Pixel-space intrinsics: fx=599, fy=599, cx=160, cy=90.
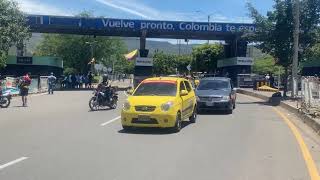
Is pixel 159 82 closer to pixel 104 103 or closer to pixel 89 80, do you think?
pixel 104 103

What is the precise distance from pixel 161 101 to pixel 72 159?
5849 millimetres

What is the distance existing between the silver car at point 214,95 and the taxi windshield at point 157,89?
20.5ft

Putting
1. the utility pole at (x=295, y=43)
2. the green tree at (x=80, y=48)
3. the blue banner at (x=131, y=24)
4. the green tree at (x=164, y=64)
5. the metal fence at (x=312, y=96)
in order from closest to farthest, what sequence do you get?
the metal fence at (x=312, y=96) < the utility pole at (x=295, y=43) < the blue banner at (x=131, y=24) < the green tree at (x=80, y=48) < the green tree at (x=164, y=64)

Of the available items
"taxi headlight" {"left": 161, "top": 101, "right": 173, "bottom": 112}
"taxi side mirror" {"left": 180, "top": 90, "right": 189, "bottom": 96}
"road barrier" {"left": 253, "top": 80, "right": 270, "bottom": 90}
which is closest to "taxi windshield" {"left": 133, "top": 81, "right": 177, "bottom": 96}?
"taxi side mirror" {"left": 180, "top": 90, "right": 189, "bottom": 96}

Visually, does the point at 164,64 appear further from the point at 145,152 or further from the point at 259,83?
the point at 145,152

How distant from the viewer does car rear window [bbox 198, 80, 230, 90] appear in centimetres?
2567

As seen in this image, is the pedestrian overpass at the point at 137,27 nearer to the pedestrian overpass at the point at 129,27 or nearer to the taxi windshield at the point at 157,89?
the pedestrian overpass at the point at 129,27

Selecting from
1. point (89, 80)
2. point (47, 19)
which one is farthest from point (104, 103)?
point (89, 80)

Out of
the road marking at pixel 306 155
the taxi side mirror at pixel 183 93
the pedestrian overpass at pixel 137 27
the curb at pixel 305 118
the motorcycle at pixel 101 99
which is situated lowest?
the road marking at pixel 306 155

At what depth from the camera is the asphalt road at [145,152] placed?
10.0m

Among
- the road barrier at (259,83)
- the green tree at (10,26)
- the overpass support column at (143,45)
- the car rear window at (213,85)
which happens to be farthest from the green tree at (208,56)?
the car rear window at (213,85)

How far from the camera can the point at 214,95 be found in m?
24.5

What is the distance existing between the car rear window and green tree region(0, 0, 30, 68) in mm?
33613

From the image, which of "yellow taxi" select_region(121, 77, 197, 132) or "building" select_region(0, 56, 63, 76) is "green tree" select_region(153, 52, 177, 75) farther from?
"yellow taxi" select_region(121, 77, 197, 132)
